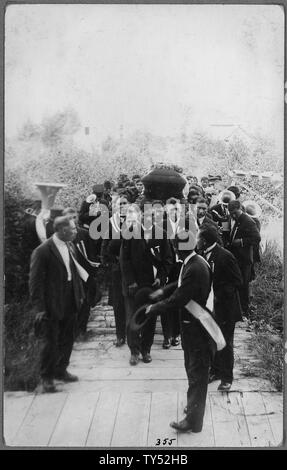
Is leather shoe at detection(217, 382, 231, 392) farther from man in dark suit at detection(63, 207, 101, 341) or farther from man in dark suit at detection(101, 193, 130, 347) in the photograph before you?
man in dark suit at detection(63, 207, 101, 341)

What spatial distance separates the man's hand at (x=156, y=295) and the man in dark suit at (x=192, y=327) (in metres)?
0.03

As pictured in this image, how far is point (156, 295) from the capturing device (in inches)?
127

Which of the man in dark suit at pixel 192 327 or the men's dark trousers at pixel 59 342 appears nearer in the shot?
the man in dark suit at pixel 192 327

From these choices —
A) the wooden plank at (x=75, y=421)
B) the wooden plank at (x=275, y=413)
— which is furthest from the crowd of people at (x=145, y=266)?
the wooden plank at (x=275, y=413)

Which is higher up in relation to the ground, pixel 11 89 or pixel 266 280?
pixel 11 89

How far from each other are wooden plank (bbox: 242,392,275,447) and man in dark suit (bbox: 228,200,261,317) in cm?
45

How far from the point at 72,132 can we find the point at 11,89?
0.40 metres

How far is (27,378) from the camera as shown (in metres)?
3.24

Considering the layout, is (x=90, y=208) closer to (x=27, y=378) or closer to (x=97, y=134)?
(x=97, y=134)

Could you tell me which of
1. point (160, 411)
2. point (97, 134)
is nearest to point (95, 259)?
point (97, 134)

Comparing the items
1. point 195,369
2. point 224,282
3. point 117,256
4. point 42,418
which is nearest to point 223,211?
point 224,282

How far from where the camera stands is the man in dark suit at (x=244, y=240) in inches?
129

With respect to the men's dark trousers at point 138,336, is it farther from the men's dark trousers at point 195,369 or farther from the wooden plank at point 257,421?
the wooden plank at point 257,421

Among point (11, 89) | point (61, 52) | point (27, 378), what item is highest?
point (61, 52)
